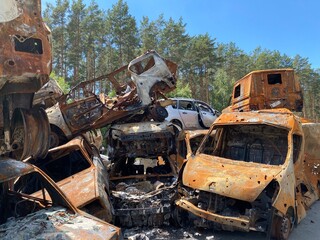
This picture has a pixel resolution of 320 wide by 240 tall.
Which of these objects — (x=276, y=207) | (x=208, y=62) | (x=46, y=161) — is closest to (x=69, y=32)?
(x=208, y=62)

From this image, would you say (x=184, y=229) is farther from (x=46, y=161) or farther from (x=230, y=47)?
(x=230, y=47)

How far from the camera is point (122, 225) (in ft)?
18.8

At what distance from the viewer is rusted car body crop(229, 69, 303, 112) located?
10219 millimetres

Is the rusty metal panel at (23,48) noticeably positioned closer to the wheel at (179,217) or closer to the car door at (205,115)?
the wheel at (179,217)

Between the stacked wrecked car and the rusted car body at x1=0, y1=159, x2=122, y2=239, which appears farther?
the stacked wrecked car

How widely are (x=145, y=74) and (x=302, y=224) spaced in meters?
5.34

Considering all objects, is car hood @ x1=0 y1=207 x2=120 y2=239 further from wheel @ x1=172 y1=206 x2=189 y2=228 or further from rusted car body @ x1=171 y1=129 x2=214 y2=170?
rusted car body @ x1=171 y1=129 x2=214 y2=170

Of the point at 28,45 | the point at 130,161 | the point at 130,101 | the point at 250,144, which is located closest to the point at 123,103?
the point at 130,101

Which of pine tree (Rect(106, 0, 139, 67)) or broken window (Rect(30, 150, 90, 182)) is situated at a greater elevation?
pine tree (Rect(106, 0, 139, 67))

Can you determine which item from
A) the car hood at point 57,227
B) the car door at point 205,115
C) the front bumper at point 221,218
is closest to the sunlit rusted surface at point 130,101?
the front bumper at point 221,218

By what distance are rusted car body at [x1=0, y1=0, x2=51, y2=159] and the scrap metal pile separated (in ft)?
0.04

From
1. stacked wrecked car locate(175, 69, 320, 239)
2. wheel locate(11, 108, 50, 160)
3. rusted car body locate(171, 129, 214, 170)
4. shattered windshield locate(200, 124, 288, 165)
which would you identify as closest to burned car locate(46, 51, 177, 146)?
rusted car body locate(171, 129, 214, 170)

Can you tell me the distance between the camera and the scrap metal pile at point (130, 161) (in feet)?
11.4

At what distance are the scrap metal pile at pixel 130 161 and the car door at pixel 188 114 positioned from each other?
3.72 metres
